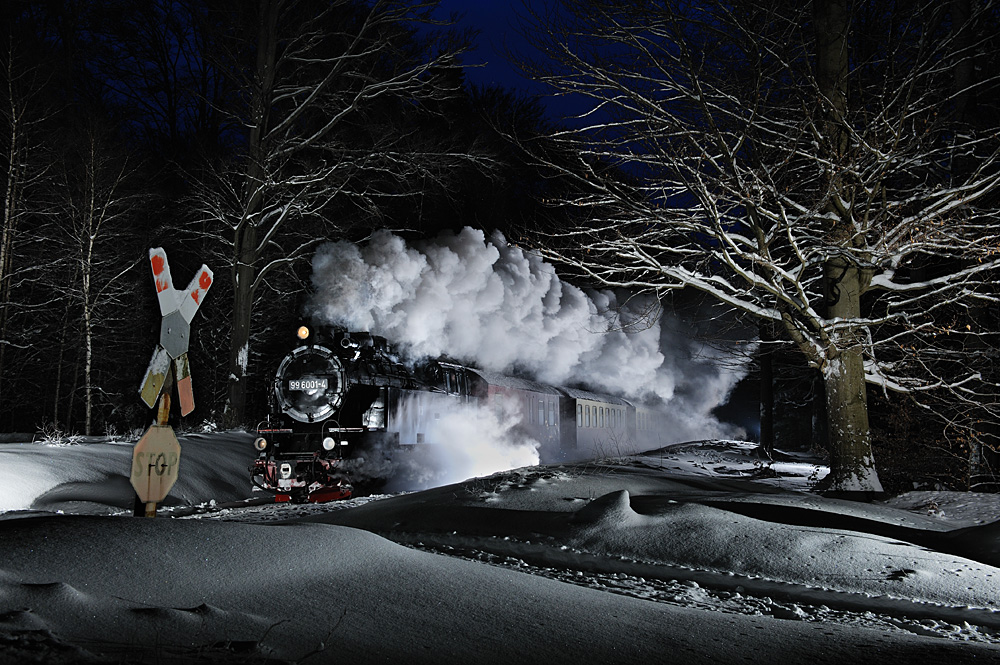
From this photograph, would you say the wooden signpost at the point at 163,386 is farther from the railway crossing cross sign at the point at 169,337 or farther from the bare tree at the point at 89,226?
the bare tree at the point at 89,226

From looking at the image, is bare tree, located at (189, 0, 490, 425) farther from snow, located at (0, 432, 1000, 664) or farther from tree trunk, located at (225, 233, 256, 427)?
snow, located at (0, 432, 1000, 664)

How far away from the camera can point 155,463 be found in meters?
5.20

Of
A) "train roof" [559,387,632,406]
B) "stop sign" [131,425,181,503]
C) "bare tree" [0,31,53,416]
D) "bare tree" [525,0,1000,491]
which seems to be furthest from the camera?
"train roof" [559,387,632,406]

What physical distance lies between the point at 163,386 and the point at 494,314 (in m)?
18.1

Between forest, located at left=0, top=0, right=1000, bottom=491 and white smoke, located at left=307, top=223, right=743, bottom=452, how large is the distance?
1532mm

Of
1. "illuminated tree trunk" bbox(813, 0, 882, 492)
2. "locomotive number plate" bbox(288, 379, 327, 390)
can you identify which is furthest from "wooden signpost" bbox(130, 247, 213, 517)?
"illuminated tree trunk" bbox(813, 0, 882, 492)

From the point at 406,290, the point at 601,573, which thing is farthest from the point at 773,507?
the point at 406,290

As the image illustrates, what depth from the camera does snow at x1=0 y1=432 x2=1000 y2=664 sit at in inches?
130

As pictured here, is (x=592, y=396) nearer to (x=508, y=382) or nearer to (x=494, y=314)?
(x=494, y=314)

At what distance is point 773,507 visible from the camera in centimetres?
793

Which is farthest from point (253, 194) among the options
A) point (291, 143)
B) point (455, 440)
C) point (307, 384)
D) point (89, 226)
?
point (455, 440)

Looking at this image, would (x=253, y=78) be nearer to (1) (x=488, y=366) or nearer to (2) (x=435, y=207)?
(1) (x=488, y=366)

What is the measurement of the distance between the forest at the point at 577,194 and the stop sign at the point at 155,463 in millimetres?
6543

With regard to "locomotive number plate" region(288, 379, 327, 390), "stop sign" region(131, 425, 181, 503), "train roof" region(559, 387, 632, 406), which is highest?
"train roof" region(559, 387, 632, 406)
